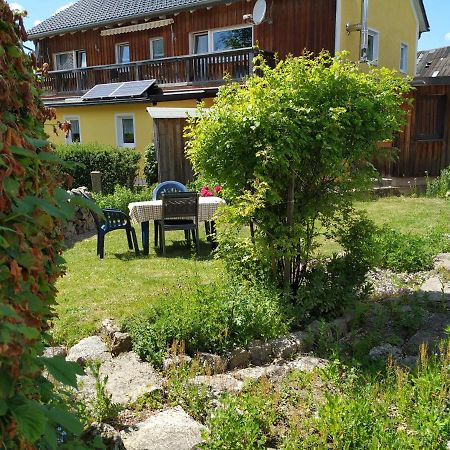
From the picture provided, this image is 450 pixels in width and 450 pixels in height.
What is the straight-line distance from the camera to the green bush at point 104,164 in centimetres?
1343

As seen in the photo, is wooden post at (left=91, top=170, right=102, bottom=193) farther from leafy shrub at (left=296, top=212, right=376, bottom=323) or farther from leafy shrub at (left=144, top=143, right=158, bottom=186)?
leafy shrub at (left=296, top=212, right=376, bottom=323)

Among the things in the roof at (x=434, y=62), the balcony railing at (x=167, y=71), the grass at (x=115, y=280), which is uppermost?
the roof at (x=434, y=62)

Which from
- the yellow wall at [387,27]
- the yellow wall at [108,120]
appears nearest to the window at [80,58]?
the yellow wall at [108,120]

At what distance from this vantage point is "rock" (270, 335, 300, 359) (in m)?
3.99

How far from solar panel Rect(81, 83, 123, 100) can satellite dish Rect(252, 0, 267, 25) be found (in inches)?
228

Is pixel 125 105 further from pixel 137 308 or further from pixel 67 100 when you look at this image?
pixel 137 308

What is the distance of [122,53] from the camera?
854 inches

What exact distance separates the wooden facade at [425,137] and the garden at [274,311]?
9673 mm

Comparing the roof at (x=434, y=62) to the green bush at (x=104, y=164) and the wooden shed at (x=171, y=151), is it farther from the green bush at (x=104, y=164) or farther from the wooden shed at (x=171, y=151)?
the green bush at (x=104, y=164)

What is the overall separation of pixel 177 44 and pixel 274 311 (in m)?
17.2

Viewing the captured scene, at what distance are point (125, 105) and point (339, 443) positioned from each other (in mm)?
18004

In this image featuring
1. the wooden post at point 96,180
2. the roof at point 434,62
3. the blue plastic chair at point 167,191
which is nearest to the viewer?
the blue plastic chair at point 167,191

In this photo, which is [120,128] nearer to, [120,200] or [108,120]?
[108,120]

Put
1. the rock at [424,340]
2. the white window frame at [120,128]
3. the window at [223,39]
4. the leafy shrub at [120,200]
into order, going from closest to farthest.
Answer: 1. the rock at [424,340]
2. the leafy shrub at [120,200]
3. the window at [223,39]
4. the white window frame at [120,128]
